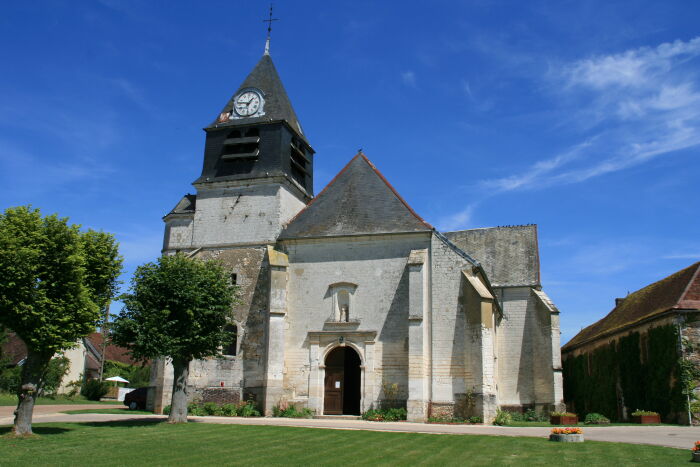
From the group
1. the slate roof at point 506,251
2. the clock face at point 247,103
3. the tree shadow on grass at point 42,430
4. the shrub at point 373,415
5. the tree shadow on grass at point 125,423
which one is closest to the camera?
the tree shadow on grass at point 42,430

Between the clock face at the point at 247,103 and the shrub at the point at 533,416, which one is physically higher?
the clock face at the point at 247,103

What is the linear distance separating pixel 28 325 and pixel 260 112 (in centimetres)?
1637

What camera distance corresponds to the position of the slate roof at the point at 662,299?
2475 centimetres

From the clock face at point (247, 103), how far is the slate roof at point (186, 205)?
4752mm

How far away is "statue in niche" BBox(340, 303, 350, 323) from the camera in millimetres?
25156

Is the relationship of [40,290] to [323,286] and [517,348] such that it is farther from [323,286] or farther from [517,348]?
[517,348]

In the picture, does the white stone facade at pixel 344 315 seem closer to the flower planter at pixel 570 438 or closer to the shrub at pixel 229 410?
the shrub at pixel 229 410

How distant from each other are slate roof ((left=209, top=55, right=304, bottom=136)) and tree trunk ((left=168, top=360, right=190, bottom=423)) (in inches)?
506

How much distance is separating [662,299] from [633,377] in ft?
12.8

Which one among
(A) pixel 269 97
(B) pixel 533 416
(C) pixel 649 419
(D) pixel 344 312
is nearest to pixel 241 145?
(A) pixel 269 97

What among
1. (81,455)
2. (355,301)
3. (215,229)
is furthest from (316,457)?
(215,229)

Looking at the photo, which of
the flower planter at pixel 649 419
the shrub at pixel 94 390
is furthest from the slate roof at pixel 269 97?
the shrub at pixel 94 390

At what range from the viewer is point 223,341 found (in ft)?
68.7

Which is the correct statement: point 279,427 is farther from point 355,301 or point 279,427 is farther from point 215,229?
point 215,229
